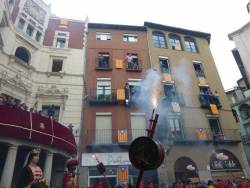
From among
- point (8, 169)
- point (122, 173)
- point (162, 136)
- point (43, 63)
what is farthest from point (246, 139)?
point (8, 169)

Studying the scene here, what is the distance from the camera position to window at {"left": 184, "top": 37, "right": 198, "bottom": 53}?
25.2 m

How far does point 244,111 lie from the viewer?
32.1 metres

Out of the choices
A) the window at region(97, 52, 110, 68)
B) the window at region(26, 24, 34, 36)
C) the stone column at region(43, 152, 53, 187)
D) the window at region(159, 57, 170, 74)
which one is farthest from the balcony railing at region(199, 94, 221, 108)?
the window at region(26, 24, 34, 36)

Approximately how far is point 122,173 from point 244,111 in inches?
931

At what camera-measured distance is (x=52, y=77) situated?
17.7 metres

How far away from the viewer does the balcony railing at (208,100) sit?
68.4ft

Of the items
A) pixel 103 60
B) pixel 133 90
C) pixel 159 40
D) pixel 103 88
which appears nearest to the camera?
pixel 103 88

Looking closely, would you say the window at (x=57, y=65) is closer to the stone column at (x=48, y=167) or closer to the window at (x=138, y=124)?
the window at (x=138, y=124)

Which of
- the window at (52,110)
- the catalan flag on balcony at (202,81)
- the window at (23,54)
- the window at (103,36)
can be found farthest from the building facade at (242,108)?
the window at (23,54)

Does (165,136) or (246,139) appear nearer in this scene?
(165,136)

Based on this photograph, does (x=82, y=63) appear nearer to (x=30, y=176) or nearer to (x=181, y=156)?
(x=181, y=156)

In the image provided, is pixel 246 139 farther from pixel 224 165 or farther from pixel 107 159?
pixel 107 159

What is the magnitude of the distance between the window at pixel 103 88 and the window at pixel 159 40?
23.8 ft

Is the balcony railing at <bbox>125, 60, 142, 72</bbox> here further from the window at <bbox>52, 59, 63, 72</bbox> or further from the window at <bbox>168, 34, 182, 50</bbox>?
the window at <bbox>52, 59, 63, 72</bbox>
